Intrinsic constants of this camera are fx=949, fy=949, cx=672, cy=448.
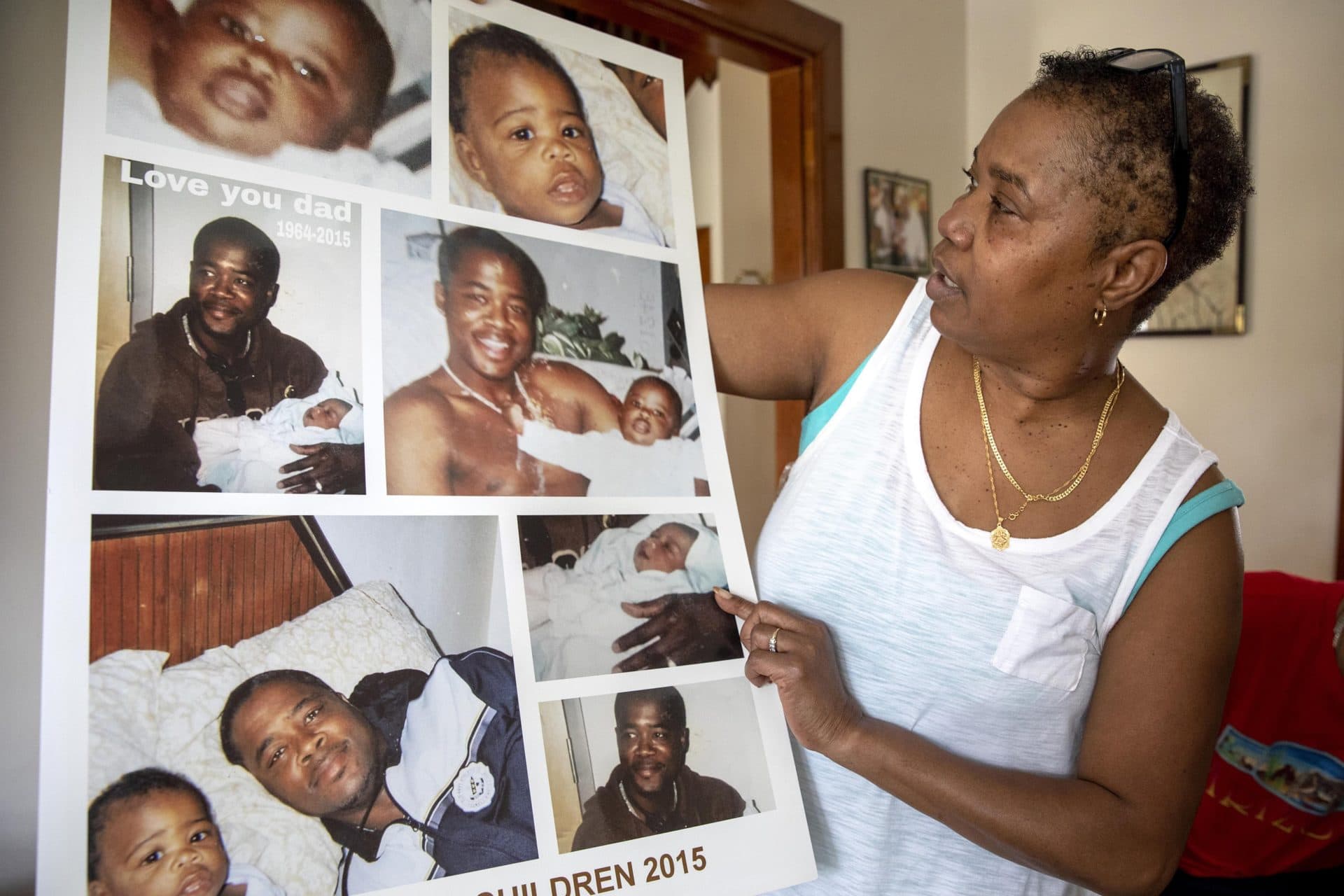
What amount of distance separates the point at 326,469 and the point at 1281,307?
233 centimetres

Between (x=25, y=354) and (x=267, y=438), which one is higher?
(x=25, y=354)

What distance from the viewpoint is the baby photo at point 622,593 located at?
2.17 ft

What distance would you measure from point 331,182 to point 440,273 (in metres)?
0.09

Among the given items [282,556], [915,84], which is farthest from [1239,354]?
[282,556]

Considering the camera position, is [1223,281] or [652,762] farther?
[1223,281]

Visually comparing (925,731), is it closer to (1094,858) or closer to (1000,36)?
(1094,858)

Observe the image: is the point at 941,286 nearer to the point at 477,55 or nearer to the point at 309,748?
the point at 477,55

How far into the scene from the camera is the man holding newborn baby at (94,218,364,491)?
1.73 feet

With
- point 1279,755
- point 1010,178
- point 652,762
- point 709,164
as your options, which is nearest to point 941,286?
point 1010,178

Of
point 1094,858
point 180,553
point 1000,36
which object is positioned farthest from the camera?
point 1000,36

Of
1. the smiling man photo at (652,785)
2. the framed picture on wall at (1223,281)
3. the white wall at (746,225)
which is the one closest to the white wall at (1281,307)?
the framed picture on wall at (1223,281)

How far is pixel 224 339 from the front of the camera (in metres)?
0.57

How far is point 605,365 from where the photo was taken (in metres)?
0.76

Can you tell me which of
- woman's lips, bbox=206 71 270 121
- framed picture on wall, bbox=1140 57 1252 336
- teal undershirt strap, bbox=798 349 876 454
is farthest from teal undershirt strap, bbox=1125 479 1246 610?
framed picture on wall, bbox=1140 57 1252 336
